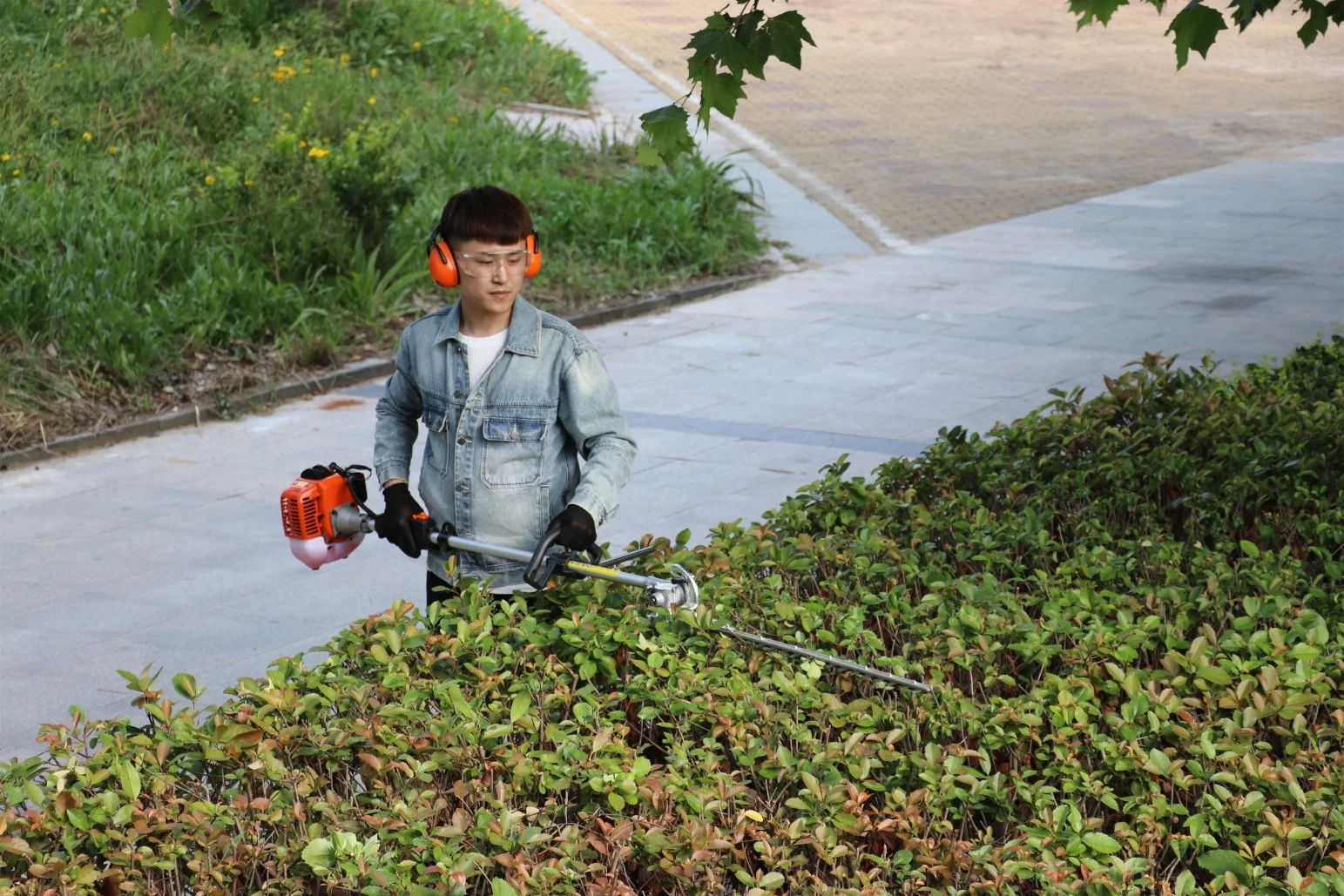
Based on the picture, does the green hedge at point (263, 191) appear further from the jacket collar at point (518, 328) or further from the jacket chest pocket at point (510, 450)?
the jacket chest pocket at point (510, 450)

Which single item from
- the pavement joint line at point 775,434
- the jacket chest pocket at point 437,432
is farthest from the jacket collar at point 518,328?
the pavement joint line at point 775,434

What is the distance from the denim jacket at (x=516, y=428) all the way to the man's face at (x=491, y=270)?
0.09m

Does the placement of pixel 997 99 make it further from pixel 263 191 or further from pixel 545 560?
pixel 545 560

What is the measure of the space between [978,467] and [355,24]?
12.6 m

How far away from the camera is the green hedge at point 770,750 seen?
9.03ft

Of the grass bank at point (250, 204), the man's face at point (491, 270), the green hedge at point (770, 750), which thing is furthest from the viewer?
the grass bank at point (250, 204)

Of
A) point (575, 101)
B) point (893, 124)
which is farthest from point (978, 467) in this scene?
point (893, 124)

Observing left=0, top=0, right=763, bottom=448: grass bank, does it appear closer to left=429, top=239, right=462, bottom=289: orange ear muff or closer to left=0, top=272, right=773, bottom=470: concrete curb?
left=0, top=272, right=773, bottom=470: concrete curb

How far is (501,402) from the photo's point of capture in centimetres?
366

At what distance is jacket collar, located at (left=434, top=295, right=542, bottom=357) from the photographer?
12.0 feet

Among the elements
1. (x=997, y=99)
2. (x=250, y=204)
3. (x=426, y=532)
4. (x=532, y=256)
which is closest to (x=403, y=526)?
(x=426, y=532)

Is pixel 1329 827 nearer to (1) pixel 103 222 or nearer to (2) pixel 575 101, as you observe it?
(1) pixel 103 222

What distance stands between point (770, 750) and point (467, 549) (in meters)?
0.79

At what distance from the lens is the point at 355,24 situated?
16.1m
